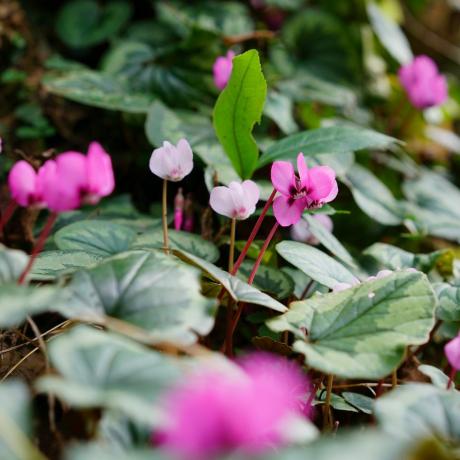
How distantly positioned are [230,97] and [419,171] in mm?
1167

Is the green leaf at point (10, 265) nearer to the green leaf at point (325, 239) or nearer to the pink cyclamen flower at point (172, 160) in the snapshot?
the pink cyclamen flower at point (172, 160)

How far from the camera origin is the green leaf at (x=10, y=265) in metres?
0.80

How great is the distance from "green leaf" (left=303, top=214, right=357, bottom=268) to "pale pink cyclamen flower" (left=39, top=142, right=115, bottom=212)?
63cm

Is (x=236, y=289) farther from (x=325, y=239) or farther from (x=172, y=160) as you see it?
(x=325, y=239)

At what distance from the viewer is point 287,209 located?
3.50ft

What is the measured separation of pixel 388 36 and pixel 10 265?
1.95 meters

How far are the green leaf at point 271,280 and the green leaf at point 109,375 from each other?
57 cm

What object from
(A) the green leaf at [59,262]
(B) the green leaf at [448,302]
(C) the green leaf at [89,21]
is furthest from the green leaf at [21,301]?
(C) the green leaf at [89,21]

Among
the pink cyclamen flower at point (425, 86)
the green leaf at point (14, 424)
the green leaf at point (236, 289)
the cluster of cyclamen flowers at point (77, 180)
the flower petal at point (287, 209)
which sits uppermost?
the cluster of cyclamen flowers at point (77, 180)

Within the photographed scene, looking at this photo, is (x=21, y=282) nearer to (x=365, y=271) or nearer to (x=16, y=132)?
(x=365, y=271)

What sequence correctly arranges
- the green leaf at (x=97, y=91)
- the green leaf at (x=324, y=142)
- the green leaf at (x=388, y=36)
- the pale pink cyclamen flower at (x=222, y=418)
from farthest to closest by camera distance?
the green leaf at (x=388, y=36) → the green leaf at (x=97, y=91) → the green leaf at (x=324, y=142) → the pale pink cyclamen flower at (x=222, y=418)

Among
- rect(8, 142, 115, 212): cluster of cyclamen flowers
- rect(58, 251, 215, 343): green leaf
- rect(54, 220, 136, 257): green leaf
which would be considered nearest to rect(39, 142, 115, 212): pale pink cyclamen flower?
rect(8, 142, 115, 212): cluster of cyclamen flowers

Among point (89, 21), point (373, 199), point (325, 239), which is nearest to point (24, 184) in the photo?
point (325, 239)

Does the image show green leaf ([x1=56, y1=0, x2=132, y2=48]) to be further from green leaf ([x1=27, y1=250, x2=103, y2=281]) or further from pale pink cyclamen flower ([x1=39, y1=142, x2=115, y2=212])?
pale pink cyclamen flower ([x1=39, y1=142, x2=115, y2=212])
